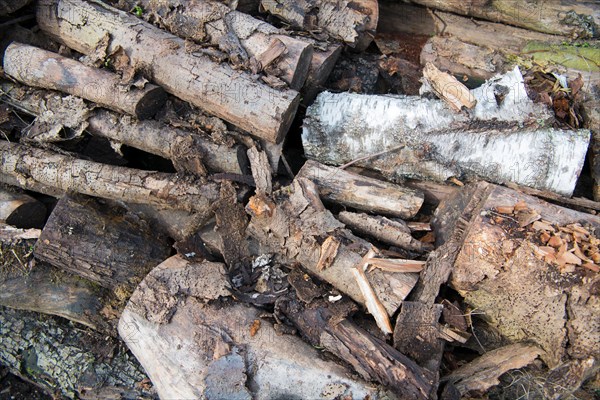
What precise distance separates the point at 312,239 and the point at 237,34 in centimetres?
183

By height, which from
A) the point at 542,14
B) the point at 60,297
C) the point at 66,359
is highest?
the point at 542,14

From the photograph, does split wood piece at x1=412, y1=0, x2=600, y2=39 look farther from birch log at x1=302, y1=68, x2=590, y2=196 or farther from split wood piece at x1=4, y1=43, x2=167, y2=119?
split wood piece at x1=4, y1=43, x2=167, y2=119

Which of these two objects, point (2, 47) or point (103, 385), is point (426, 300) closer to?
point (103, 385)

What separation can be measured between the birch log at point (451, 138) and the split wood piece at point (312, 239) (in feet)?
1.81

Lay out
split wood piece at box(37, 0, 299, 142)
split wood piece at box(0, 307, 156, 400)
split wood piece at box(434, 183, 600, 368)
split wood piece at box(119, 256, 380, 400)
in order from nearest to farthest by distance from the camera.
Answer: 1. split wood piece at box(434, 183, 600, 368)
2. split wood piece at box(119, 256, 380, 400)
3. split wood piece at box(37, 0, 299, 142)
4. split wood piece at box(0, 307, 156, 400)

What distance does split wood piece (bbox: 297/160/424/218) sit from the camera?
410cm

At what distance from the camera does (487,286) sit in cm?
362

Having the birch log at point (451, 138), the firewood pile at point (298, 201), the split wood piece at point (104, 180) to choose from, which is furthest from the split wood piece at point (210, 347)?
the birch log at point (451, 138)

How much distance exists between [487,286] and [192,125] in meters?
2.64

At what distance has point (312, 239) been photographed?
3.88m

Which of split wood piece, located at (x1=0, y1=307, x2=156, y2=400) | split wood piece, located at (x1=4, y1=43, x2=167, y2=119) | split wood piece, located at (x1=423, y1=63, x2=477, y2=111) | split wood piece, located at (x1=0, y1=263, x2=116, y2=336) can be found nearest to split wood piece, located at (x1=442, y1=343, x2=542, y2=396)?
split wood piece, located at (x1=423, y1=63, x2=477, y2=111)

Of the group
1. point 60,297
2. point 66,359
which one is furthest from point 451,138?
point 66,359

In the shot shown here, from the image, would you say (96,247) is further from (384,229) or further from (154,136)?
(384,229)

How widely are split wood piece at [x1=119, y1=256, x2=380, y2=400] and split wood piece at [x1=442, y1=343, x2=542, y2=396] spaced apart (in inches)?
25.9
